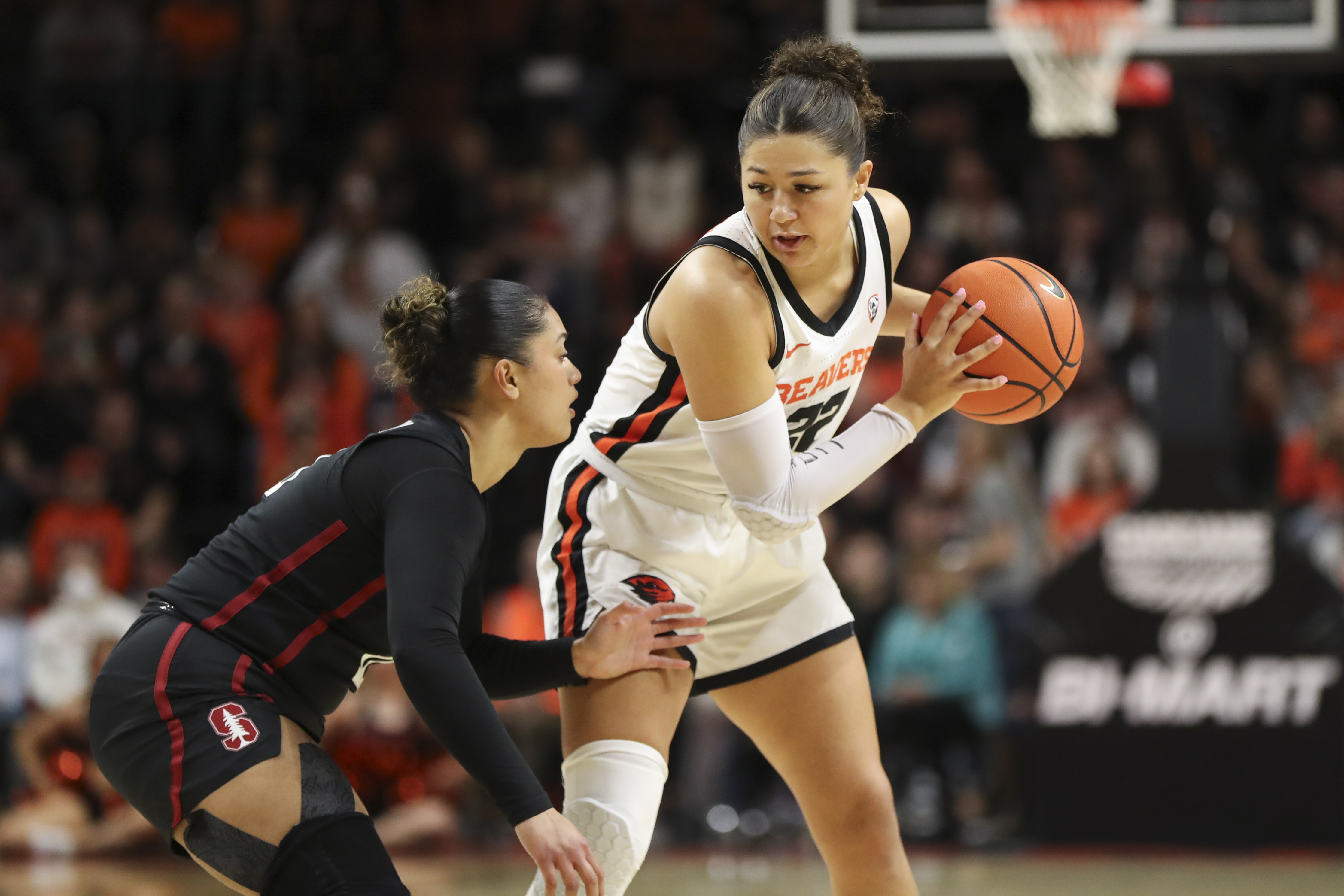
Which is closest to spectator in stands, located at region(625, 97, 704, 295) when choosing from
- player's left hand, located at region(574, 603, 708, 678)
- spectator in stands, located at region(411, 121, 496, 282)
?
spectator in stands, located at region(411, 121, 496, 282)

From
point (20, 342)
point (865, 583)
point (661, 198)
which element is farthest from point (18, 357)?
point (865, 583)

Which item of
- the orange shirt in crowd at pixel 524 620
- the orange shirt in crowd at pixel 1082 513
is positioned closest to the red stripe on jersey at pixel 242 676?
the orange shirt in crowd at pixel 524 620

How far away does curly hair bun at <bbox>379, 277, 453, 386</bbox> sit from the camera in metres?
2.73

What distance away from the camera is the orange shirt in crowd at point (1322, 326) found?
8016 millimetres

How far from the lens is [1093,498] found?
7.25m

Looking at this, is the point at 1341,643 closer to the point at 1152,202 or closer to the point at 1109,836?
the point at 1109,836

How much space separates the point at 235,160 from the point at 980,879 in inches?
276

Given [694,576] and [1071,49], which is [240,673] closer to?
[694,576]

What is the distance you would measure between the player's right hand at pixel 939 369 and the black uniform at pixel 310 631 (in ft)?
2.99

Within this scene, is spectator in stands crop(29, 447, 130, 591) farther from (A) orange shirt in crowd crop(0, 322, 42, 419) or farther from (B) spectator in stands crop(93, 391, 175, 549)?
(A) orange shirt in crowd crop(0, 322, 42, 419)

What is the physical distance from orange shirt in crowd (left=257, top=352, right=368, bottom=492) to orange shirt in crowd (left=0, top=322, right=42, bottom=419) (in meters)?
1.67

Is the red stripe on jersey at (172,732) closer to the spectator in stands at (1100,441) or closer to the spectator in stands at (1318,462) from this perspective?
the spectator in stands at (1100,441)

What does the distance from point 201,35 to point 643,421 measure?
849 cm

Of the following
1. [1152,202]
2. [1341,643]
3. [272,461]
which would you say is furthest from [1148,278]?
[272,461]
